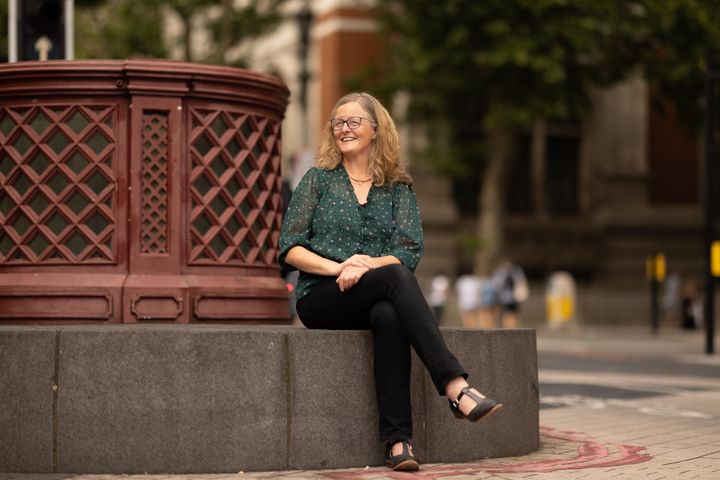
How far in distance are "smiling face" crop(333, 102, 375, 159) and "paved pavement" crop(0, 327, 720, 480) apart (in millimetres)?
1588

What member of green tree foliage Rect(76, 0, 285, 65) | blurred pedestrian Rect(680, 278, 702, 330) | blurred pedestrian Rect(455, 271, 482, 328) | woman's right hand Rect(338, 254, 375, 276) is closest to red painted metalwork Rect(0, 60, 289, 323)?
woman's right hand Rect(338, 254, 375, 276)

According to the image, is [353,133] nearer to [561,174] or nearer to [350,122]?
[350,122]

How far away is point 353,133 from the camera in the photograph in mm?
7090

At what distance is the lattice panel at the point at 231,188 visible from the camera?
7.66 m

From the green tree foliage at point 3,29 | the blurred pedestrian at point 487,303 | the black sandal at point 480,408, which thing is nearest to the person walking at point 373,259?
the black sandal at point 480,408

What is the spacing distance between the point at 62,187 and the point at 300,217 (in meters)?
1.35

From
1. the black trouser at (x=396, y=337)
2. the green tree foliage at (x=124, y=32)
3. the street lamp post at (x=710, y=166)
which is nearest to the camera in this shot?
the black trouser at (x=396, y=337)

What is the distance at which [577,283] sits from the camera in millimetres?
38625

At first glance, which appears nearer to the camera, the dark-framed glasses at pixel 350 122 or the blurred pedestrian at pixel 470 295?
the dark-framed glasses at pixel 350 122

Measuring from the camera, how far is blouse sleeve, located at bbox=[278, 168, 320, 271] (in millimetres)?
6984

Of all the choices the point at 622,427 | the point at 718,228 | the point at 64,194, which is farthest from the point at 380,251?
the point at 718,228

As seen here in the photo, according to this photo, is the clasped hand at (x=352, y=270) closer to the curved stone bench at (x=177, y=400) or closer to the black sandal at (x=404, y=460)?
the curved stone bench at (x=177, y=400)

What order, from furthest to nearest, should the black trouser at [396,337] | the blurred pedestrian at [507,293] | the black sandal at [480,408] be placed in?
the blurred pedestrian at [507,293] → the black trouser at [396,337] → the black sandal at [480,408]

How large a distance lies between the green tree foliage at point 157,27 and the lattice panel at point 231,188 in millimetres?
20920
